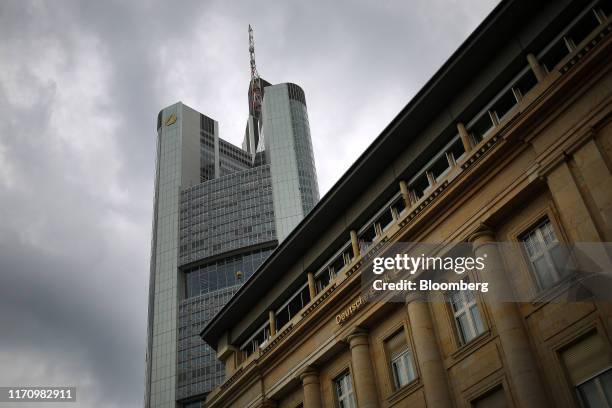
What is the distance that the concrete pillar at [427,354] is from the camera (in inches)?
961

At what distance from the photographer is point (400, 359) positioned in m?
28.4

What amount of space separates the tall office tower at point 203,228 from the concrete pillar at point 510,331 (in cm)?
11658

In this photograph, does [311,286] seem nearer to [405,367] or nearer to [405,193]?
[405,193]

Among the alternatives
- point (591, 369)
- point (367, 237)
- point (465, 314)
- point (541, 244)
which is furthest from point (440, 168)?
point (591, 369)

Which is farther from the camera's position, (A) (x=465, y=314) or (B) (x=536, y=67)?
(B) (x=536, y=67)

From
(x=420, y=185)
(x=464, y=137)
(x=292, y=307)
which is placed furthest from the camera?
(x=292, y=307)

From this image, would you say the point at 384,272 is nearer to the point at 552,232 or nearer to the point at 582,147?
the point at 552,232

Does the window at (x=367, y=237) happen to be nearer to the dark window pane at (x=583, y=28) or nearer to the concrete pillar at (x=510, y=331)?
the concrete pillar at (x=510, y=331)

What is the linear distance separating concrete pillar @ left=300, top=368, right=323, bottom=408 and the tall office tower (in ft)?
347

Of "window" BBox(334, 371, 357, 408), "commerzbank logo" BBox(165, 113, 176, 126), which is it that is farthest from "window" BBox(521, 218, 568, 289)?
"commerzbank logo" BBox(165, 113, 176, 126)

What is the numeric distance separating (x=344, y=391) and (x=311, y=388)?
Answer: 198 centimetres

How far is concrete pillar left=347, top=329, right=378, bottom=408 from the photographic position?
28.4m

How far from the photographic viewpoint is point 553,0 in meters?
26.2

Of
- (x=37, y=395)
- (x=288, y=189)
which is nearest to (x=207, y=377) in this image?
(x=288, y=189)
